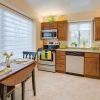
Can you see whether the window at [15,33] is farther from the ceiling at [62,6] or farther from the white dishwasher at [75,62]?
the white dishwasher at [75,62]

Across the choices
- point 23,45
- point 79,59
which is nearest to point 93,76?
Result: point 79,59

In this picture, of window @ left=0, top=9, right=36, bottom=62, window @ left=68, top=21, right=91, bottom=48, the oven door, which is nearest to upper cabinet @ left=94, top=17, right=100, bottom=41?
window @ left=68, top=21, right=91, bottom=48

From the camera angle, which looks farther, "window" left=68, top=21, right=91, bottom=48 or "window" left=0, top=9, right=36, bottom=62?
"window" left=68, top=21, right=91, bottom=48

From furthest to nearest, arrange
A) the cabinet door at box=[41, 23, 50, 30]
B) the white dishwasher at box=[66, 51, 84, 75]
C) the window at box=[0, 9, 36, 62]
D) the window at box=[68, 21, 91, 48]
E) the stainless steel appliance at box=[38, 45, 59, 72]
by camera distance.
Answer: the cabinet door at box=[41, 23, 50, 30] → the window at box=[68, 21, 91, 48] → the stainless steel appliance at box=[38, 45, 59, 72] → the white dishwasher at box=[66, 51, 84, 75] → the window at box=[0, 9, 36, 62]

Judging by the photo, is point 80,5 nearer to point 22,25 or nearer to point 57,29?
point 57,29

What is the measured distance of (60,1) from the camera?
4605 millimetres

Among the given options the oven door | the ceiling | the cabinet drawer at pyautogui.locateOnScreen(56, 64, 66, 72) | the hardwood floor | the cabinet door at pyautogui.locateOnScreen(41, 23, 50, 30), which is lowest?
the hardwood floor

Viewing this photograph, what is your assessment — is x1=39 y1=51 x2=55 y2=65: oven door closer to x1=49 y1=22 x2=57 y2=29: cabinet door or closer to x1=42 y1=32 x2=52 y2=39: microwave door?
x1=42 y1=32 x2=52 y2=39: microwave door

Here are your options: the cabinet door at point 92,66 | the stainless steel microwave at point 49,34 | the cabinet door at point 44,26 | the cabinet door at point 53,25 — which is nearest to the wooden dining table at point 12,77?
the cabinet door at point 92,66

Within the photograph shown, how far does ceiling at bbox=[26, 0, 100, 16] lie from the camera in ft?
15.0

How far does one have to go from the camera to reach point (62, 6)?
4.91 meters

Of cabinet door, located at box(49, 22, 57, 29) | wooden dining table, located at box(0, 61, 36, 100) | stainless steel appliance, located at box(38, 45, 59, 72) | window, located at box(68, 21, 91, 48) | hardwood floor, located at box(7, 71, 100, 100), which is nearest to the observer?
wooden dining table, located at box(0, 61, 36, 100)

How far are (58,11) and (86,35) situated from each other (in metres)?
1.49

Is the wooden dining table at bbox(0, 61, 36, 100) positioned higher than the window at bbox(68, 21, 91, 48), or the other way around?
the window at bbox(68, 21, 91, 48)
